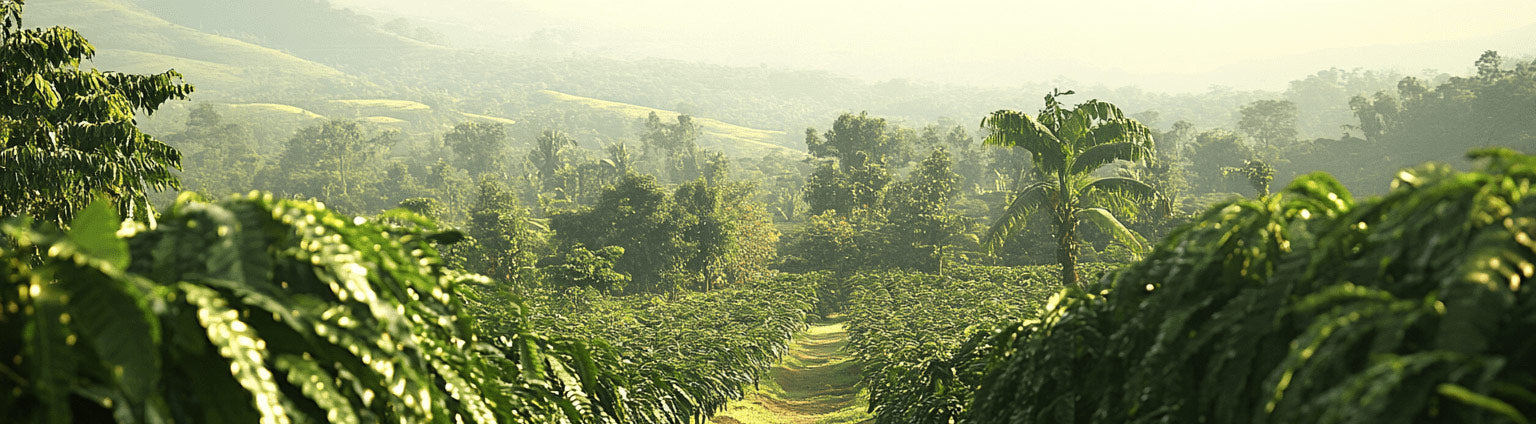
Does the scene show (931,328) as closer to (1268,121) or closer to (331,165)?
(331,165)

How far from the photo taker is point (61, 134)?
8.37m

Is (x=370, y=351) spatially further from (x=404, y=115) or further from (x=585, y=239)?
(x=404, y=115)

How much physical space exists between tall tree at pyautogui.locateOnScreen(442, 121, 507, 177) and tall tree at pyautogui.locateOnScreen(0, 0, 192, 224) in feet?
254

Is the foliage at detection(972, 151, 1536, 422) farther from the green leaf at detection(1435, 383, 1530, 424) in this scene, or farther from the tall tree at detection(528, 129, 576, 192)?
the tall tree at detection(528, 129, 576, 192)

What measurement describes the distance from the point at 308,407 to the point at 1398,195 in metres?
2.73

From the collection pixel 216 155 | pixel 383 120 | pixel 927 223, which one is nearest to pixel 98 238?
pixel 927 223

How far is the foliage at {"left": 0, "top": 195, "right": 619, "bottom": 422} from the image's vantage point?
5.57 feet

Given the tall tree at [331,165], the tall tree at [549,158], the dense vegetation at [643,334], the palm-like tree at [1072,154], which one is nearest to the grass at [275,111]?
the tall tree at [331,165]

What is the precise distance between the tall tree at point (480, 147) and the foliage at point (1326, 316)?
85.4m

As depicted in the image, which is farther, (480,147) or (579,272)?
(480,147)

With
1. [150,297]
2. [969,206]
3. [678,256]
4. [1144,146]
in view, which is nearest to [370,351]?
[150,297]

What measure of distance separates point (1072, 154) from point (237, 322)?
35.5 feet

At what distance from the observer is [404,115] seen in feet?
529

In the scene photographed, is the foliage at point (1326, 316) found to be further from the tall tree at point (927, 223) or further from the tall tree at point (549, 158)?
the tall tree at point (549, 158)
